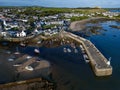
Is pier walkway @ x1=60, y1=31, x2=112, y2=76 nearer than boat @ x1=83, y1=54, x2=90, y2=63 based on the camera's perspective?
Yes

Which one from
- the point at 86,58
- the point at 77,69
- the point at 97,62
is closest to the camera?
the point at 77,69

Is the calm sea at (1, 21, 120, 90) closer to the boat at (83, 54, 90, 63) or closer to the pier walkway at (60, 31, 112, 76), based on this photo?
the boat at (83, 54, 90, 63)

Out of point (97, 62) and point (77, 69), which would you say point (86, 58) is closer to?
point (97, 62)

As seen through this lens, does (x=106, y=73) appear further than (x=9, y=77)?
Yes

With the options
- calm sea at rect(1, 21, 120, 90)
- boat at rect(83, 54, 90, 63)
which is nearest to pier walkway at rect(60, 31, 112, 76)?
boat at rect(83, 54, 90, 63)

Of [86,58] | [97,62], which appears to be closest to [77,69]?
[97,62]

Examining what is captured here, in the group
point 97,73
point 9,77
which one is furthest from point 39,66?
point 97,73

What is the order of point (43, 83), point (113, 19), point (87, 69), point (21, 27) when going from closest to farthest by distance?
point (43, 83) < point (87, 69) < point (21, 27) < point (113, 19)

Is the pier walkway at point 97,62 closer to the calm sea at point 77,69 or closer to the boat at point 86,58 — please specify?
the boat at point 86,58

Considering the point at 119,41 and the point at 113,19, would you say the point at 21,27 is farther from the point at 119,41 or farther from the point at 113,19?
the point at 113,19

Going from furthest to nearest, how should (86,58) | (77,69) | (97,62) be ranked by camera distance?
(86,58) → (97,62) → (77,69)

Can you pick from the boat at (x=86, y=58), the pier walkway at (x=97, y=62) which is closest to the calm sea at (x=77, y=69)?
the boat at (x=86, y=58)
